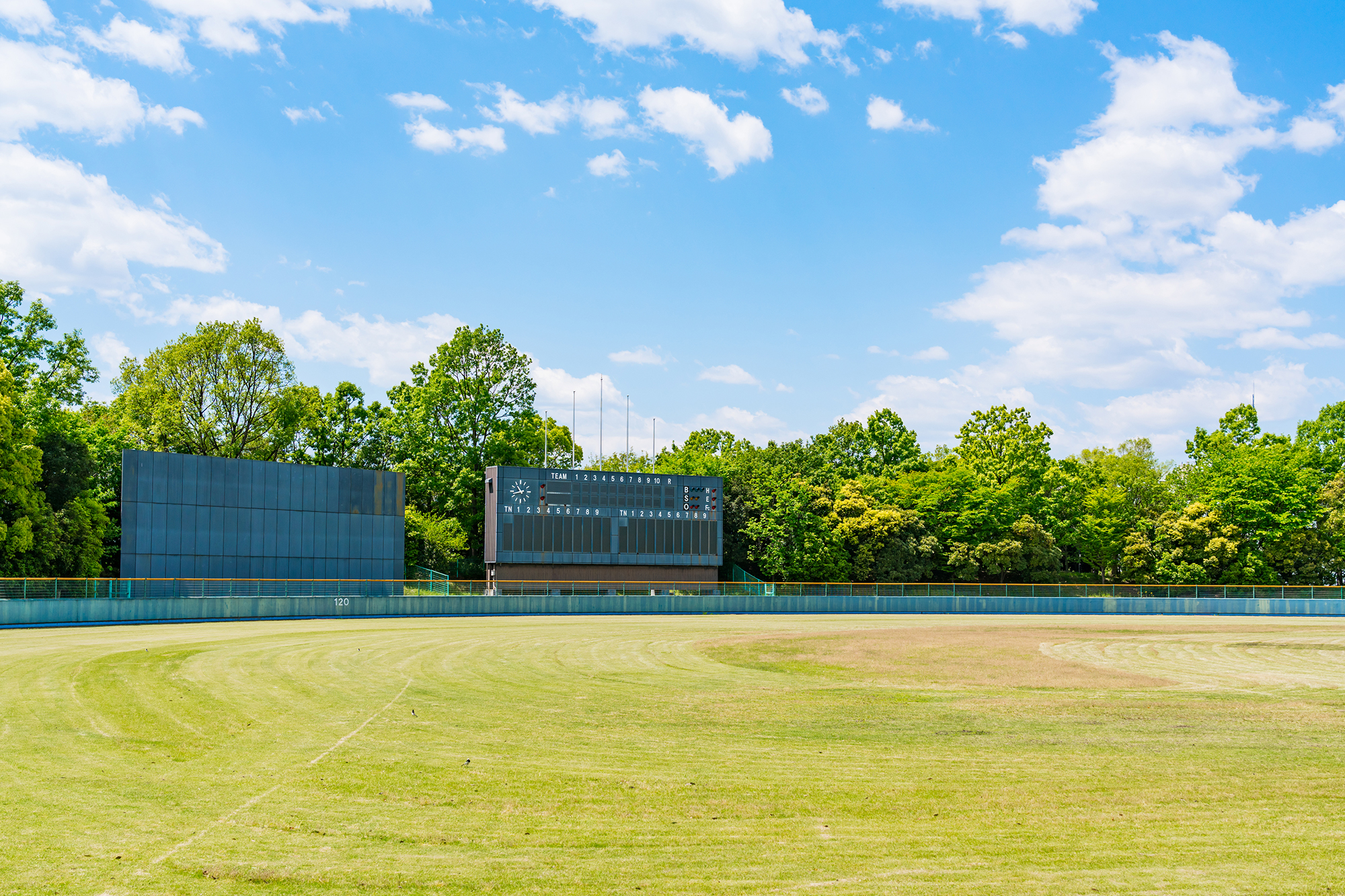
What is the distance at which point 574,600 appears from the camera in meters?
50.3

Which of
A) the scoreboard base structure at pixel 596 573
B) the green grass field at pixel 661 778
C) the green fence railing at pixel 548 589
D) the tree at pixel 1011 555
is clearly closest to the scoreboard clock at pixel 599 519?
the scoreboard base structure at pixel 596 573

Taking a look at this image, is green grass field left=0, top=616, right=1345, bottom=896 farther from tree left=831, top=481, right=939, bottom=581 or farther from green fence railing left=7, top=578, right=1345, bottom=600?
tree left=831, top=481, right=939, bottom=581

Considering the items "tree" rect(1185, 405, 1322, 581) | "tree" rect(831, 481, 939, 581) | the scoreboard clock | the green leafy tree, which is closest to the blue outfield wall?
the scoreboard clock

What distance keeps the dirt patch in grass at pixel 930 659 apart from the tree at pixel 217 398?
50.9 metres

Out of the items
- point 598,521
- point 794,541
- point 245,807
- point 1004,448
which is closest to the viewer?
point 245,807

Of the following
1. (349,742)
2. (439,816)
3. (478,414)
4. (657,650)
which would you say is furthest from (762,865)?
(478,414)

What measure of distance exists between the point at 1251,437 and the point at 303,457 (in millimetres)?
83241

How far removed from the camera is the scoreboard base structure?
2056 inches

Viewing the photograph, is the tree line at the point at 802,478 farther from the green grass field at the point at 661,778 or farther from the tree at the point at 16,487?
the green grass field at the point at 661,778

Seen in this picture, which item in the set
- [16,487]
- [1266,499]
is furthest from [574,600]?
[1266,499]

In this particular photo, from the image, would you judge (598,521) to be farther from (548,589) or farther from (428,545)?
(428,545)

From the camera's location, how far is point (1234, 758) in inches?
488

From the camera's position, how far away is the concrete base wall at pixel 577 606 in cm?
3825

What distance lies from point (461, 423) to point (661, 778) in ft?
224
